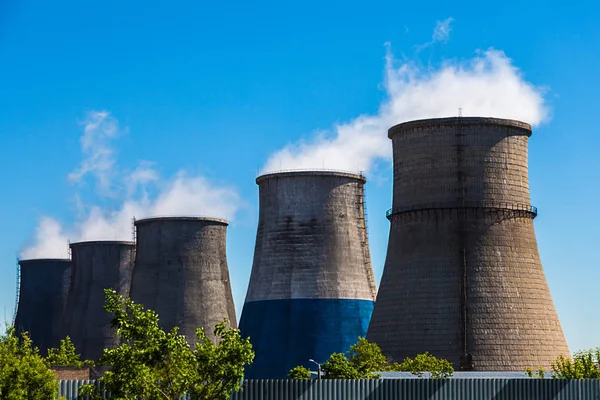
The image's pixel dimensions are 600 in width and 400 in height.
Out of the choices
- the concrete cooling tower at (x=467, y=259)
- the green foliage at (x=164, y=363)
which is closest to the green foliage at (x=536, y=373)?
the concrete cooling tower at (x=467, y=259)

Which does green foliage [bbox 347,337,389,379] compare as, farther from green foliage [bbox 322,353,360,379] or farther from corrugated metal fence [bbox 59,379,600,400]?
corrugated metal fence [bbox 59,379,600,400]

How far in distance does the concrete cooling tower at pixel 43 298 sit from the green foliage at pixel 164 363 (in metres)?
71.2

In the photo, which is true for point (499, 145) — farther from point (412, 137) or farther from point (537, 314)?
point (537, 314)

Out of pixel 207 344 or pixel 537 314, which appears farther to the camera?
pixel 537 314

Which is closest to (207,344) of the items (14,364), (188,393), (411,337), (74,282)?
(188,393)

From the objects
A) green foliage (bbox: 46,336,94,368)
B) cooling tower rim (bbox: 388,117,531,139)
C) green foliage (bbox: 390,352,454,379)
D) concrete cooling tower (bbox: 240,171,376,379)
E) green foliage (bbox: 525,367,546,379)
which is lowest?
green foliage (bbox: 525,367,546,379)

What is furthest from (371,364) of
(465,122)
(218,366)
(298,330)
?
(218,366)

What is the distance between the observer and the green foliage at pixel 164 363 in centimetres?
2584

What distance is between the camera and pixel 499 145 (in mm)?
55625

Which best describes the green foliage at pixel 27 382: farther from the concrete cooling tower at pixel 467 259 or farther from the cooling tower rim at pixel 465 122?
the cooling tower rim at pixel 465 122

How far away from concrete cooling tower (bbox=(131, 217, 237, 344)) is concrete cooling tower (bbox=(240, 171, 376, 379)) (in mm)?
8076

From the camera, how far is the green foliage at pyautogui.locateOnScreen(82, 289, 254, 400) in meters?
25.8

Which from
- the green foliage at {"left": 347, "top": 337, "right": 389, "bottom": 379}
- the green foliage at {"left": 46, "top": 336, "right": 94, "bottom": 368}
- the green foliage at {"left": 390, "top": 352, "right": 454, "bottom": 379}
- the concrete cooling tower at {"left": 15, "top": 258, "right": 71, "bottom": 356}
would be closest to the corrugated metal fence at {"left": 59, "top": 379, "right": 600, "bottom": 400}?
the green foliage at {"left": 390, "top": 352, "right": 454, "bottom": 379}

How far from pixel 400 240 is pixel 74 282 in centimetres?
4073
